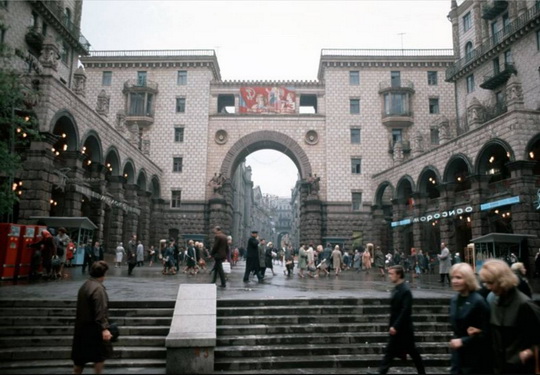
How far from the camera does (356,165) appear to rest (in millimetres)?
40062

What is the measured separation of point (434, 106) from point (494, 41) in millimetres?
9579

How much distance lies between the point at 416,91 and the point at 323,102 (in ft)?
30.9

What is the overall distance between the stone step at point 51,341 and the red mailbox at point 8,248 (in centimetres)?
748

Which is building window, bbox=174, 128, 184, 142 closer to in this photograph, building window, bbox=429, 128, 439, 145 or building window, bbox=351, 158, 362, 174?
building window, bbox=351, 158, 362, 174

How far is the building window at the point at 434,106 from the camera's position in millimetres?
40469

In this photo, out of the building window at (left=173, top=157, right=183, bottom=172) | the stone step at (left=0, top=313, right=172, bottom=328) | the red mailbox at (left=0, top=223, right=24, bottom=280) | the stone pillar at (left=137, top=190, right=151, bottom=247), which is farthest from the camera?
the building window at (left=173, top=157, right=183, bottom=172)

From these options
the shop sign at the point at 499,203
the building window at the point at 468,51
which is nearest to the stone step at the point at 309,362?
the shop sign at the point at 499,203

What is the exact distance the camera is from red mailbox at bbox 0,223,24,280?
13781mm

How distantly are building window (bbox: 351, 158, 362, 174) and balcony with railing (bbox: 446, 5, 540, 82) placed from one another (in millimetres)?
11179

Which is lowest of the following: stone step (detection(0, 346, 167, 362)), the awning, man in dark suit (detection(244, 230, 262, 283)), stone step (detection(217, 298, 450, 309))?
stone step (detection(0, 346, 167, 362))

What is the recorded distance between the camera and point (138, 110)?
132 ft

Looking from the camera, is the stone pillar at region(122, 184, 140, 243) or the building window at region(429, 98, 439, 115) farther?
the building window at region(429, 98, 439, 115)

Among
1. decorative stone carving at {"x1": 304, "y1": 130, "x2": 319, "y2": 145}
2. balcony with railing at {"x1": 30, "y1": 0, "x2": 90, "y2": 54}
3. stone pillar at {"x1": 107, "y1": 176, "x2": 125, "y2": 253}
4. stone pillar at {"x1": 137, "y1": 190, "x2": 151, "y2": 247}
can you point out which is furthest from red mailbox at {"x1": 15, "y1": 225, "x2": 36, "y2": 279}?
decorative stone carving at {"x1": 304, "y1": 130, "x2": 319, "y2": 145}

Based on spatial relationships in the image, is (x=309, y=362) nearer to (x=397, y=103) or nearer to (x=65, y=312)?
(x=65, y=312)
